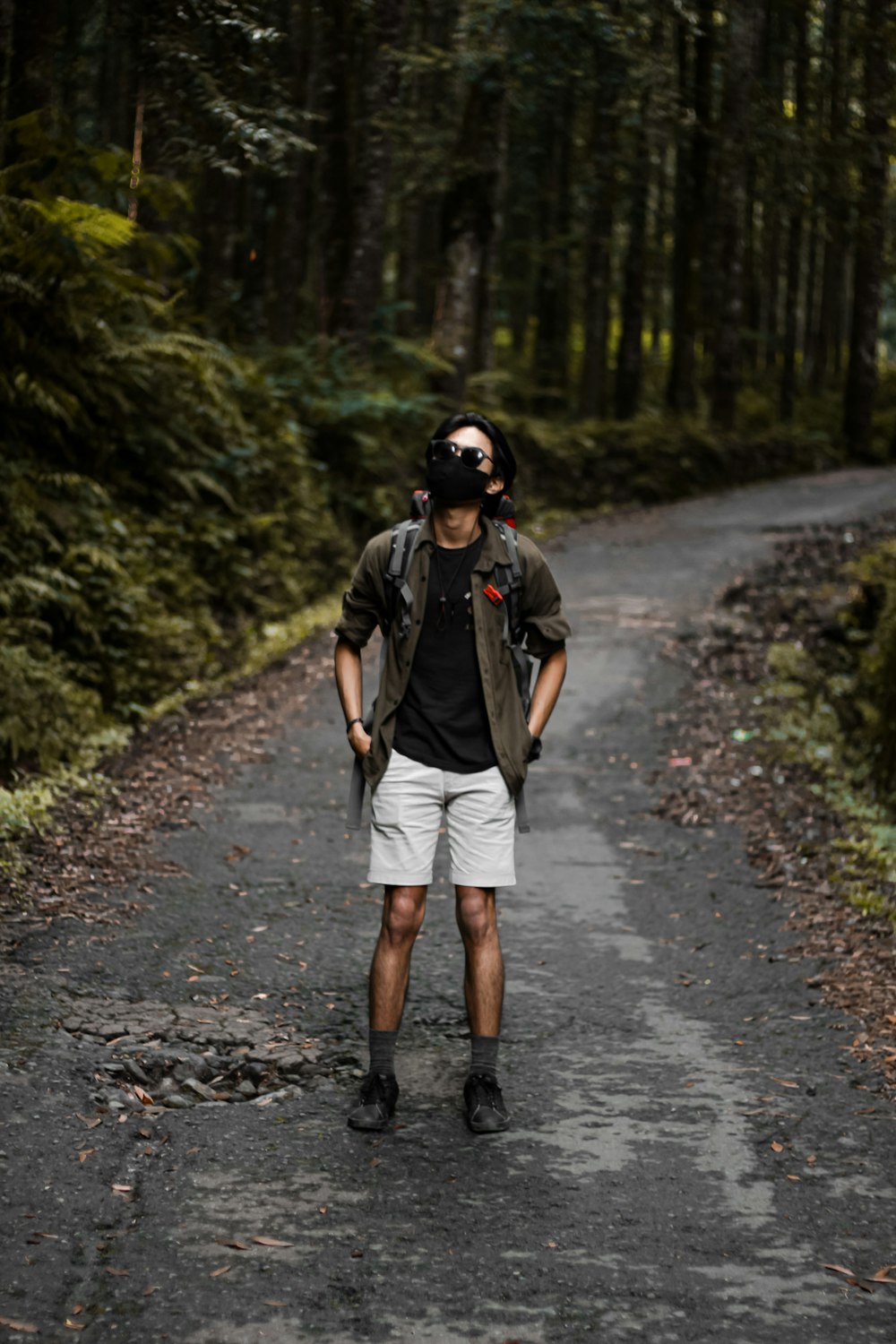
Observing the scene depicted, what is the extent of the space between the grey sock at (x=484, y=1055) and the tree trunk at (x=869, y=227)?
2140 cm

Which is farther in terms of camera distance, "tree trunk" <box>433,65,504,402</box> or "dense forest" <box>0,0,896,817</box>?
"tree trunk" <box>433,65,504,402</box>

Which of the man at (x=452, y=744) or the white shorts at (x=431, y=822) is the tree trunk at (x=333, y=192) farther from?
the white shorts at (x=431, y=822)

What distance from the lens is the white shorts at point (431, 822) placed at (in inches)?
197

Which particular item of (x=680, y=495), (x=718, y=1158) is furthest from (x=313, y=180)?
(x=718, y=1158)

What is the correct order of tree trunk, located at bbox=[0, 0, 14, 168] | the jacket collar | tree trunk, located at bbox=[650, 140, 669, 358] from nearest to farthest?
the jacket collar
tree trunk, located at bbox=[0, 0, 14, 168]
tree trunk, located at bbox=[650, 140, 669, 358]

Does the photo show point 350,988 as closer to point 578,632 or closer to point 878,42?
point 578,632

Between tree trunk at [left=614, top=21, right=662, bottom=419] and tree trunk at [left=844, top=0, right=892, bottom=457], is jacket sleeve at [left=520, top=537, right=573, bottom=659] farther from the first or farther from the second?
tree trunk at [left=614, top=21, right=662, bottom=419]

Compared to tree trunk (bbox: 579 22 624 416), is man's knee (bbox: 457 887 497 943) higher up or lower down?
lower down

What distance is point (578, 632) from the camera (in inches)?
577

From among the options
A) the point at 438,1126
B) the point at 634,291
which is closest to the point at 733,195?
the point at 634,291

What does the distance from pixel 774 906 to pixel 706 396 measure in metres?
33.9

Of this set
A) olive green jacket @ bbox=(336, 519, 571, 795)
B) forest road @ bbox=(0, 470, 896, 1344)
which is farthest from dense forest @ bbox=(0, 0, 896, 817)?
olive green jacket @ bbox=(336, 519, 571, 795)

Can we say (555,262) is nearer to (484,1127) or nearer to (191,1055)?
(191,1055)

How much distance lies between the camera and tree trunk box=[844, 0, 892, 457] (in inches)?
958
